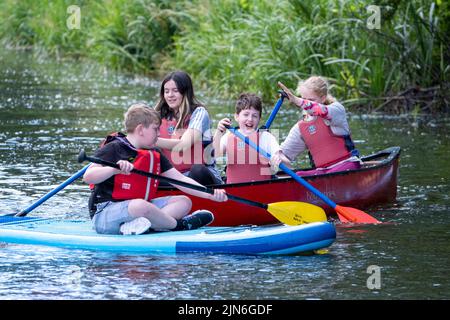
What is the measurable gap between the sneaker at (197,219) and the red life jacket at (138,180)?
29cm

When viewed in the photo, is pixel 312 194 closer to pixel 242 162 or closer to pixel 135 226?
pixel 242 162

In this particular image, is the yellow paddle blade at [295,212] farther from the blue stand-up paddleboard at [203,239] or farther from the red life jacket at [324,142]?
the red life jacket at [324,142]

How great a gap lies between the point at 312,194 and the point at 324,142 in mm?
578

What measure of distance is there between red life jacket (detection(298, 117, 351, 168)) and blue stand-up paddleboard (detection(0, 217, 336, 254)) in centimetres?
143

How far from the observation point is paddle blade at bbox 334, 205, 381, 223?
691cm

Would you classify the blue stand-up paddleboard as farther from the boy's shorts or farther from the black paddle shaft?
the black paddle shaft

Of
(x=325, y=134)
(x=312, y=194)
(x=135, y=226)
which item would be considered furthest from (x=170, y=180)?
(x=325, y=134)

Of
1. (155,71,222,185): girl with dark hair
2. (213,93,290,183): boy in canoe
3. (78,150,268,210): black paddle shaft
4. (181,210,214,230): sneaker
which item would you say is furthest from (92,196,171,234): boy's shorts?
(213,93,290,183): boy in canoe

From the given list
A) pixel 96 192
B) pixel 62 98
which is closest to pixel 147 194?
pixel 96 192

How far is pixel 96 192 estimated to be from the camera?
6.22m

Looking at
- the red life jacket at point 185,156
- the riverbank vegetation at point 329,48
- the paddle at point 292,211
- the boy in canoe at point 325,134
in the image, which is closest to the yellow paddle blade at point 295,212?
the paddle at point 292,211

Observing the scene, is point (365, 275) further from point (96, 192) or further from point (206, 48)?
point (206, 48)

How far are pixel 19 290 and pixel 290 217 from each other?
192 centimetres
